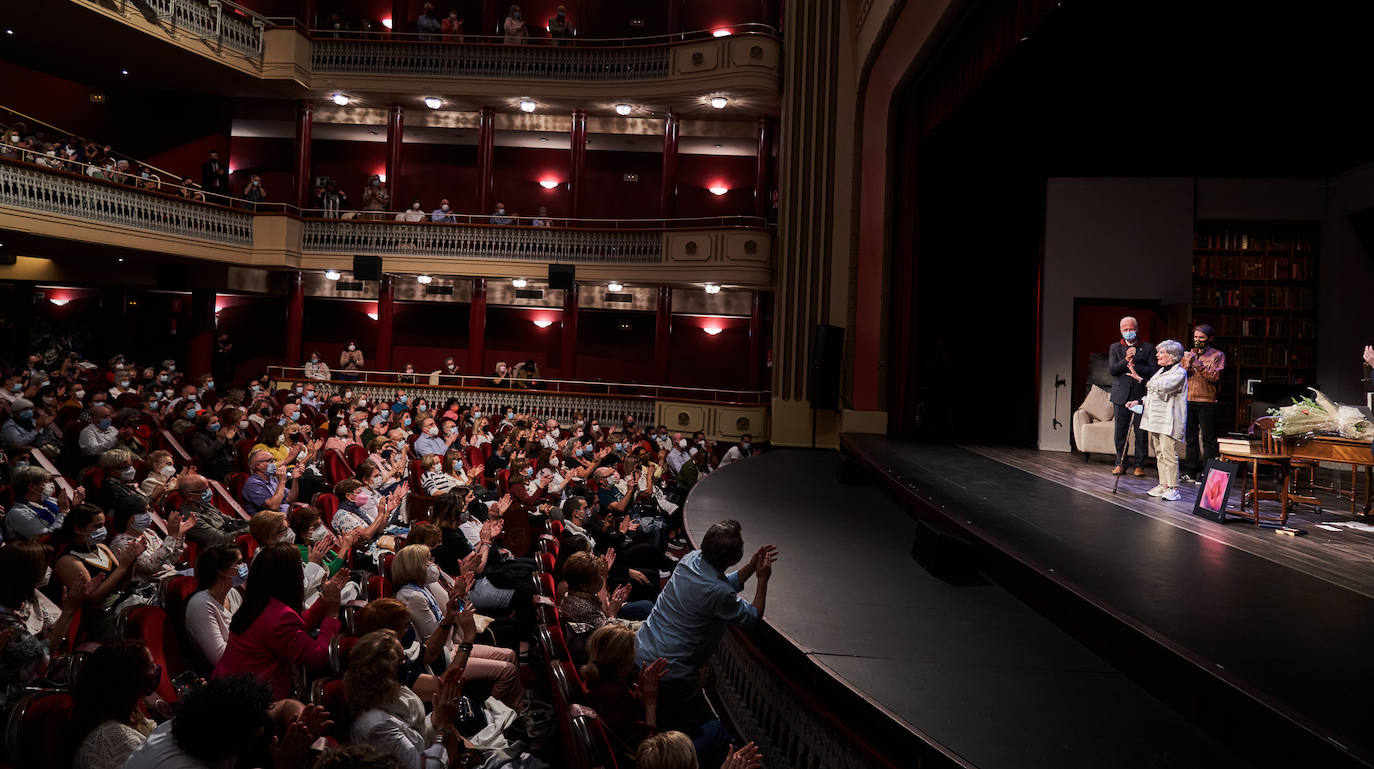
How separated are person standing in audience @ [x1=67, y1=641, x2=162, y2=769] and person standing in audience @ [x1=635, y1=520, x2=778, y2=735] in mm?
1458

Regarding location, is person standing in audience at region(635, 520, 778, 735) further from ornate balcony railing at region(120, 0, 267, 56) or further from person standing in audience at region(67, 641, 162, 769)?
ornate balcony railing at region(120, 0, 267, 56)

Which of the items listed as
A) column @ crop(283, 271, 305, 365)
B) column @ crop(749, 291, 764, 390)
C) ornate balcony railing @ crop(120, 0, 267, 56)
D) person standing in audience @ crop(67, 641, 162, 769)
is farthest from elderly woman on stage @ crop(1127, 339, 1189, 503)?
column @ crop(283, 271, 305, 365)

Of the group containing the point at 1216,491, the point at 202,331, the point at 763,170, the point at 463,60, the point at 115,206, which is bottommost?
the point at 1216,491

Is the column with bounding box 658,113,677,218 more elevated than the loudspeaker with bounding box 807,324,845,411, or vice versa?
the column with bounding box 658,113,677,218

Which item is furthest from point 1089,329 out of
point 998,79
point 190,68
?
point 190,68

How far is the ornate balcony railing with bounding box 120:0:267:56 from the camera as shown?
12031mm

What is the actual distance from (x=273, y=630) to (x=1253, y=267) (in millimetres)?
8760

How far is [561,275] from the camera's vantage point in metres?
13.5

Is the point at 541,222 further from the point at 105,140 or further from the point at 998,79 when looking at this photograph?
the point at 998,79

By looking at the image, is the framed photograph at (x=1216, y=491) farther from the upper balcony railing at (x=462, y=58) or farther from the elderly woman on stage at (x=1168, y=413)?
the upper balcony railing at (x=462, y=58)

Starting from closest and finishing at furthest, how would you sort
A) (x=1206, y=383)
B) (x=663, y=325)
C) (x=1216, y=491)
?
(x=1216, y=491), (x=1206, y=383), (x=663, y=325)

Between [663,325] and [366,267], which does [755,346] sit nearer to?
[663,325]

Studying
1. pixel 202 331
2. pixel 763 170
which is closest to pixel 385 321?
pixel 202 331

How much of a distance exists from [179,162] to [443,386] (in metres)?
6.50
